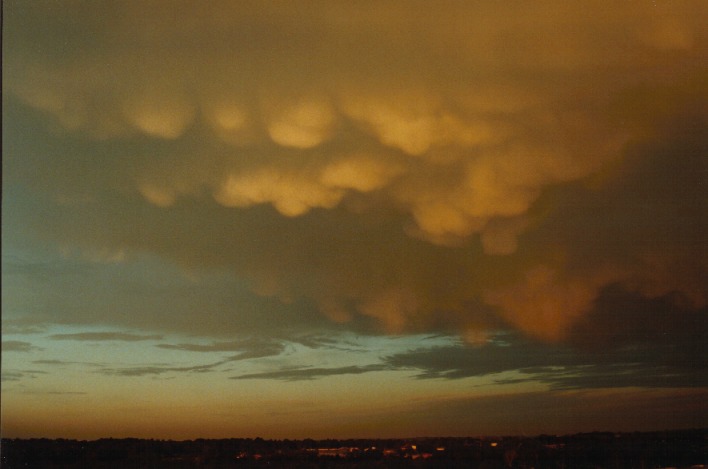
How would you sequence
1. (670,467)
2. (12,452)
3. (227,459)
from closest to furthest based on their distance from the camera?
(670,467) → (227,459) → (12,452)

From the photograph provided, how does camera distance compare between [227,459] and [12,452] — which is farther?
[12,452]

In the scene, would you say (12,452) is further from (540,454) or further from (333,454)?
(540,454)

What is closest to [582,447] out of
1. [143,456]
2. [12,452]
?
[143,456]

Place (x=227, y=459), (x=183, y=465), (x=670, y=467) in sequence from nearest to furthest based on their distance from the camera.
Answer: (x=670, y=467) < (x=183, y=465) < (x=227, y=459)

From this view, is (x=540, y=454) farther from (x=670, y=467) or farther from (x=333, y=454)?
(x=333, y=454)

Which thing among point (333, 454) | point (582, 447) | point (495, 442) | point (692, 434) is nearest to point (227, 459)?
point (333, 454)

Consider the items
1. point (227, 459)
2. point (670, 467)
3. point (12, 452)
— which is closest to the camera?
point (670, 467)

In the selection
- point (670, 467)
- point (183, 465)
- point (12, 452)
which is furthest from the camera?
point (12, 452)

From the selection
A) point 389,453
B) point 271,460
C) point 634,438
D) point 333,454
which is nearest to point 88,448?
point 271,460

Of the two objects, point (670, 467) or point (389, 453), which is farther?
point (389, 453)
